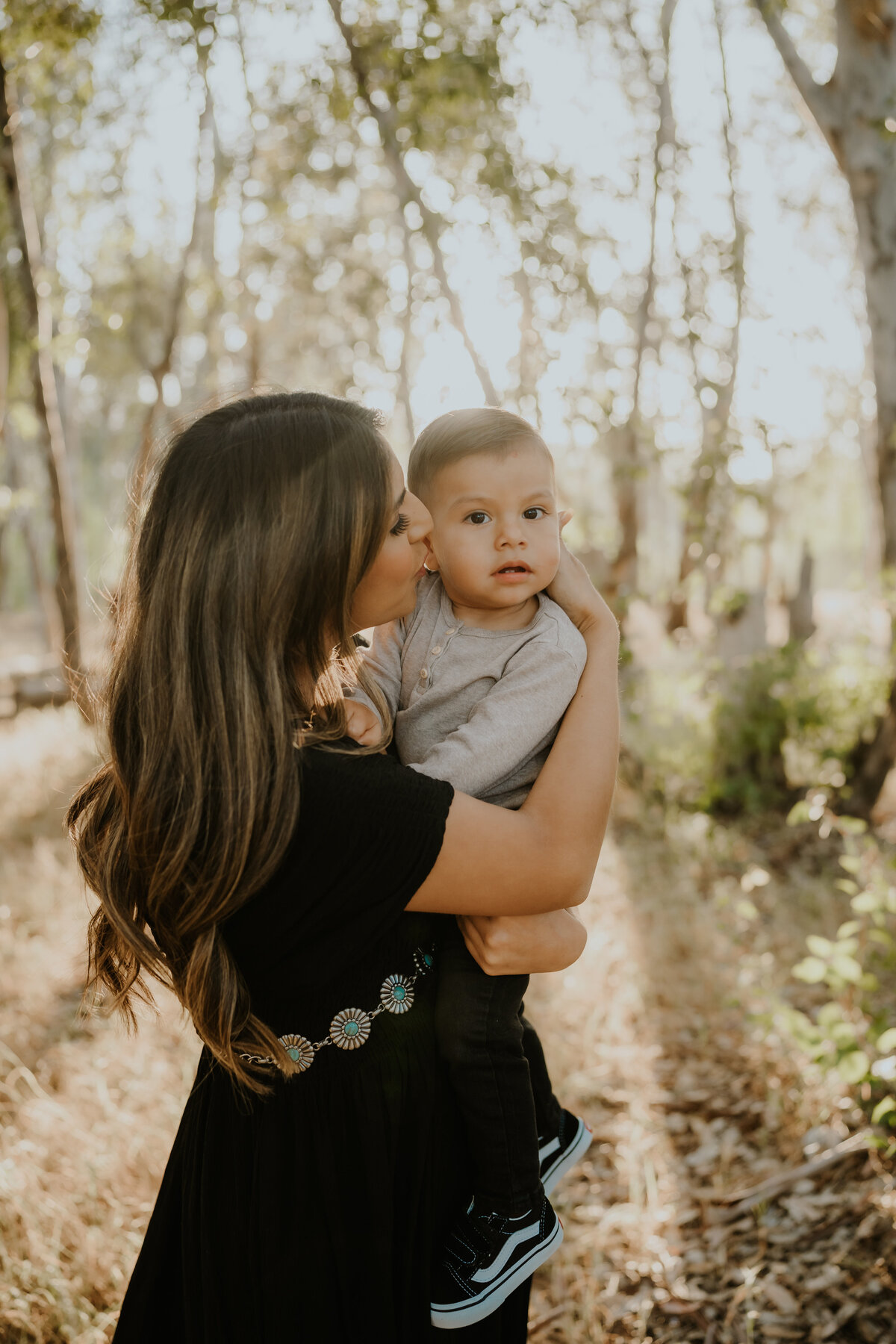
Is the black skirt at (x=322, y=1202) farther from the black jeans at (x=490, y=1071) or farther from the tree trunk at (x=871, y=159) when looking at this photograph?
the tree trunk at (x=871, y=159)

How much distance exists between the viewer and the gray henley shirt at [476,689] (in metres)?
1.62

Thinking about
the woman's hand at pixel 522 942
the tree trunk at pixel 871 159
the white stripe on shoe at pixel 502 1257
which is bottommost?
the white stripe on shoe at pixel 502 1257

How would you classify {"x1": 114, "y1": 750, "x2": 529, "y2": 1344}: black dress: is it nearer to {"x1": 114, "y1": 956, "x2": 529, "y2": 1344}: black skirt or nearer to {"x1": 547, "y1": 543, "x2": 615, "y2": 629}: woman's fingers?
{"x1": 114, "y1": 956, "x2": 529, "y2": 1344}: black skirt

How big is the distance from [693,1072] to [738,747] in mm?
3335

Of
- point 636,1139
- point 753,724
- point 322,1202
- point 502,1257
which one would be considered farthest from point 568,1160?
point 753,724

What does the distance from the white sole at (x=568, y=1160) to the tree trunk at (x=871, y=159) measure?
4417 millimetres

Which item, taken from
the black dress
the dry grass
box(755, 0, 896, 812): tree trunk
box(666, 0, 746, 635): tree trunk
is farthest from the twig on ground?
box(666, 0, 746, 635): tree trunk

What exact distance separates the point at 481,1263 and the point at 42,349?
8.02 metres

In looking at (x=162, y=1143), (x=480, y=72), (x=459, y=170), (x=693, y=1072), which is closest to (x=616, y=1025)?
(x=693, y=1072)

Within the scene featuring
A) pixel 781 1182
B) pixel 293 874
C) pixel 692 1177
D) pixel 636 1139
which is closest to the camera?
pixel 293 874

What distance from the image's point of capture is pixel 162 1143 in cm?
309

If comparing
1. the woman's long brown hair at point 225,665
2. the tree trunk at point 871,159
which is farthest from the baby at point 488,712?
the tree trunk at point 871,159

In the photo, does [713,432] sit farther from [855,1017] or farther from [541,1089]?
[541,1089]

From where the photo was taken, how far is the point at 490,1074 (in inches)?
64.2
